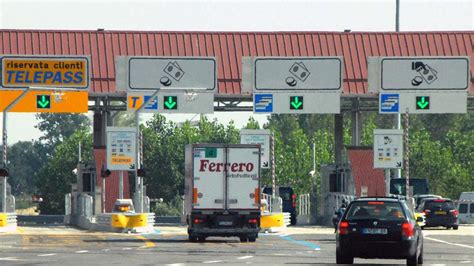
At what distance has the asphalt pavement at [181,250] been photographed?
3234 cm

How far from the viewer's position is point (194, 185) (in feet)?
148

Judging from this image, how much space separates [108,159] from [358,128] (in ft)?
46.1

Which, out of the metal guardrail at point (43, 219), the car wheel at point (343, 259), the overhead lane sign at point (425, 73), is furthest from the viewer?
the metal guardrail at point (43, 219)

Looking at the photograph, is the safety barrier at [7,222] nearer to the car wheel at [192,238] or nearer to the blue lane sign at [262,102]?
the car wheel at [192,238]

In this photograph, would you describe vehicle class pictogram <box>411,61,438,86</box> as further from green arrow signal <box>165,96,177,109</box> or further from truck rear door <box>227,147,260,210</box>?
truck rear door <box>227,147,260,210</box>

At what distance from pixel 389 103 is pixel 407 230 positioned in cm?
3555

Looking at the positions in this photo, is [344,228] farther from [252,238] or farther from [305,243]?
[252,238]

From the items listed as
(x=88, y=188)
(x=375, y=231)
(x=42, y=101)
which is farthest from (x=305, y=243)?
(x=88, y=188)

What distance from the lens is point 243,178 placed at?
45.3 metres

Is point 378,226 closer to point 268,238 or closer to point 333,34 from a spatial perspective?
point 268,238

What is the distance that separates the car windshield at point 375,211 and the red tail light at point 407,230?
0.76ft

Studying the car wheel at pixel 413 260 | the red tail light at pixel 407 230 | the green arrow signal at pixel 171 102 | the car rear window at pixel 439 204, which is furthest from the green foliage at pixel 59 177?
the red tail light at pixel 407 230

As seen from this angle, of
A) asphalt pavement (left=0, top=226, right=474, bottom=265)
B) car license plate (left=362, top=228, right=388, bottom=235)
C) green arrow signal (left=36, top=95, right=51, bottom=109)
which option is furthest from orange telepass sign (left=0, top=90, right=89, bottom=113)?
car license plate (left=362, top=228, right=388, bottom=235)

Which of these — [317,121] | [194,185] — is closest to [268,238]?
[194,185]
